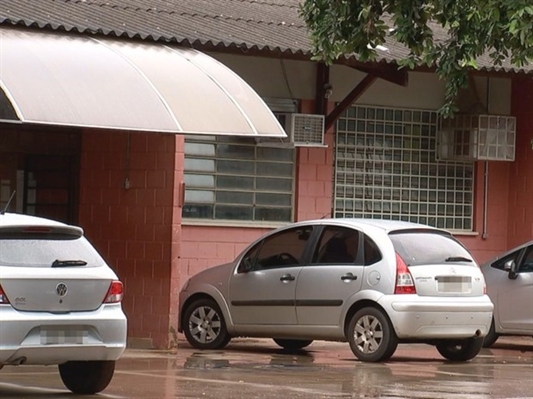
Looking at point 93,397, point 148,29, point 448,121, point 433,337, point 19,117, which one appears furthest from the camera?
point 448,121

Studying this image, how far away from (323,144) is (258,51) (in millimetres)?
2818

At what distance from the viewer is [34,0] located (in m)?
17.5

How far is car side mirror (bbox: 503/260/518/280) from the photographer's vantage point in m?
18.5

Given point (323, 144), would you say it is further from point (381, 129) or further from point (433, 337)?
point (433, 337)

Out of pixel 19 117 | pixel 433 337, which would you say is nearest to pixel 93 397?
pixel 19 117

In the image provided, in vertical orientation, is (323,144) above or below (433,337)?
above

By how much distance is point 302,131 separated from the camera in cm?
2020

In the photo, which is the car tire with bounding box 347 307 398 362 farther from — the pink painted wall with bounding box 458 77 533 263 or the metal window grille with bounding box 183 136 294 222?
the pink painted wall with bounding box 458 77 533 263

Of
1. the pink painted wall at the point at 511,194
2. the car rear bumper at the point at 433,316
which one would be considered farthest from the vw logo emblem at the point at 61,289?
the pink painted wall at the point at 511,194

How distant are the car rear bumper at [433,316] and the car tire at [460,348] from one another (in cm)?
38

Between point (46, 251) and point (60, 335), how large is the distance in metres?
0.75

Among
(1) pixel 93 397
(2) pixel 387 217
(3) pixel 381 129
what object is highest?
(3) pixel 381 129

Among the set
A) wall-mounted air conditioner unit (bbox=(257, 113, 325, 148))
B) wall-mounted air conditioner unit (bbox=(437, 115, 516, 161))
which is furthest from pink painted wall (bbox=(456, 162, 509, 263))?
wall-mounted air conditioner unit (bbox=(257, 113, 325, 148))

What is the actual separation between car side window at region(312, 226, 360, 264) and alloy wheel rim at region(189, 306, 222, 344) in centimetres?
Answer: 161
